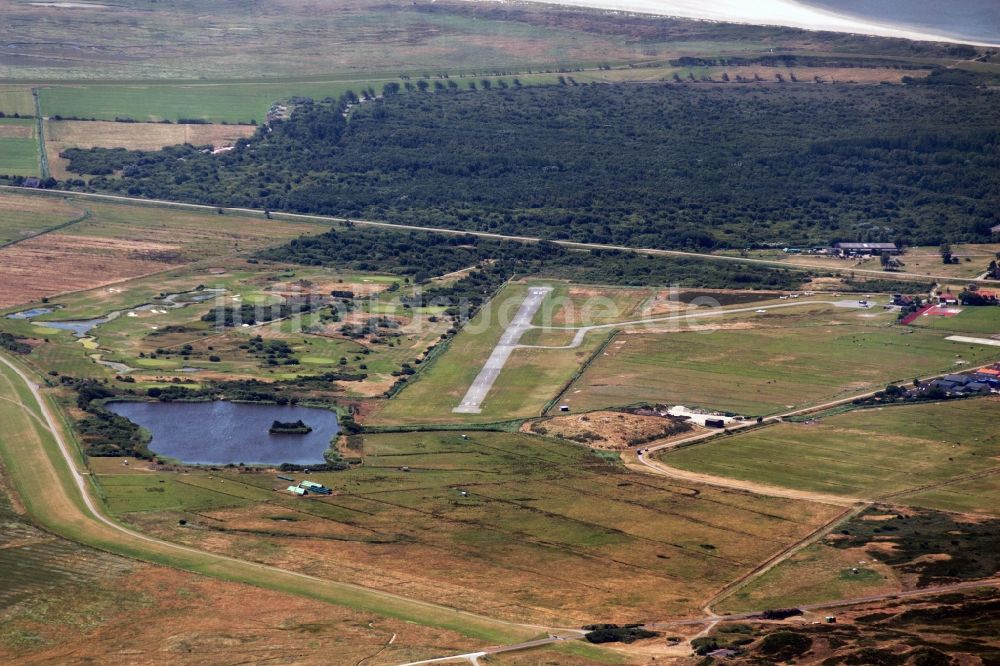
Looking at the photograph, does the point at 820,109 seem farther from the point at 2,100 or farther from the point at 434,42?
the point at 2,100

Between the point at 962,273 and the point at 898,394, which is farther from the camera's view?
the point at 962,273

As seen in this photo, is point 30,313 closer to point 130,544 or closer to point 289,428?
point 289,428

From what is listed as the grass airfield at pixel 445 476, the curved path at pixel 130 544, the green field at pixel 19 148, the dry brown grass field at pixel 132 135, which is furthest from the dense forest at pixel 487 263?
the curved path at pixel 130 544

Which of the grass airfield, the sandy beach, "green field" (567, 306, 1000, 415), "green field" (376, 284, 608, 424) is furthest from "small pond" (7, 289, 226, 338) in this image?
the sandy beach

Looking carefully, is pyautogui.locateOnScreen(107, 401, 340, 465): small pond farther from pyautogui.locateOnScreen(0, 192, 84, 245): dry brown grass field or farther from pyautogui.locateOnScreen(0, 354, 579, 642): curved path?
pyautogui.locateOnScreen(0, 192, 84, 245): dry brown grass field

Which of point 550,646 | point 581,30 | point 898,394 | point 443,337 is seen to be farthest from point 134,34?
point 550,646

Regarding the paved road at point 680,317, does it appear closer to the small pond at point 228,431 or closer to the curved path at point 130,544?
the small pond at point 228,431
